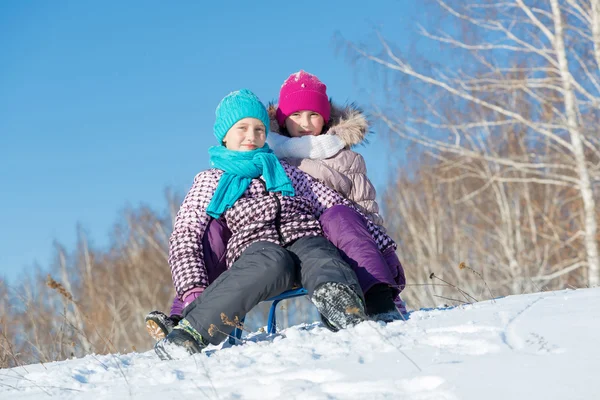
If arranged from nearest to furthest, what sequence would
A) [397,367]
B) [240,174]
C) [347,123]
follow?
[397,367]
[240,174]
[347,123]

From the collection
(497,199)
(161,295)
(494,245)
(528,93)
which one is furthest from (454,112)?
(161,295)

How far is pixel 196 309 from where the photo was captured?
3.02m

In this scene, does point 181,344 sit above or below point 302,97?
below

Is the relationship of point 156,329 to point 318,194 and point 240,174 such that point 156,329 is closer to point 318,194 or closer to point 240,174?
point 240,174

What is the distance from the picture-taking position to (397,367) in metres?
2.07

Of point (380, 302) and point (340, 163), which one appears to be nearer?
point (380, 302)

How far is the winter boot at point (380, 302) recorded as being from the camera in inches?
132

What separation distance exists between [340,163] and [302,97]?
0.58 m

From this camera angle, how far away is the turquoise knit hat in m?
4.14

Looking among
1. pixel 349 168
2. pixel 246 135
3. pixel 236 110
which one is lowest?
pixel 349 168

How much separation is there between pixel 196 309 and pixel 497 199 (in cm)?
1078

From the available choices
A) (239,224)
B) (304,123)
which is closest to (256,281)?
(239,224)

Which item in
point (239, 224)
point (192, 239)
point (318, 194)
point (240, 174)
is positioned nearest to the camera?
point (192, 239)

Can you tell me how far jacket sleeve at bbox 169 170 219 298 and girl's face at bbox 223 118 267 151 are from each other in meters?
0.29
